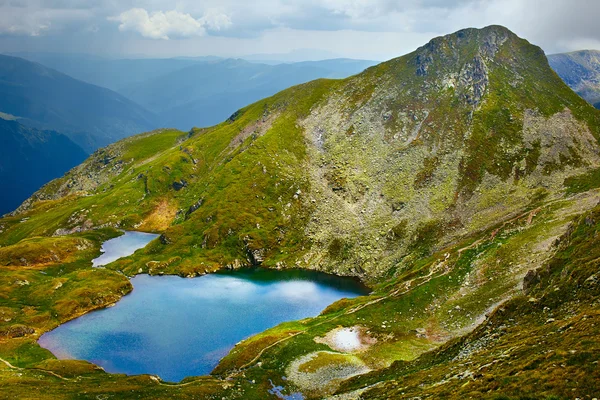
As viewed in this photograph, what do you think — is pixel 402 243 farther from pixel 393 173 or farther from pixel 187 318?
pixel 187 318

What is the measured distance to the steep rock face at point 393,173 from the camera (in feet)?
445

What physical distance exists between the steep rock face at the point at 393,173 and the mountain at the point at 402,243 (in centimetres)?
71

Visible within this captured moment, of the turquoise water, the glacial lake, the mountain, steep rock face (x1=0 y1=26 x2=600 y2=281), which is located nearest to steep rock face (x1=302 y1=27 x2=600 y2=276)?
steep rock face (x1=0 y1=26 x2=600 y2=281)

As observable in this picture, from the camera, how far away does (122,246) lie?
163 metres

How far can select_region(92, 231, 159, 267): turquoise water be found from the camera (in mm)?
149125

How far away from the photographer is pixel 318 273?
133 metres

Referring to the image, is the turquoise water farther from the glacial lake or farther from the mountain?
the glacial lake

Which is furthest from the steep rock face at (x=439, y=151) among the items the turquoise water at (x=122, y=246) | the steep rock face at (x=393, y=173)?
the turquoise water at (x=122, y=246)

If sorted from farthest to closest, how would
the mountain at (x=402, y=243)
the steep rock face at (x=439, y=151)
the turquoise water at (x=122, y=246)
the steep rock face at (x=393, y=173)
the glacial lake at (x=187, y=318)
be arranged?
the turquoise water at (x=122, y=246)
the steep rock face at (x=393, y=173)
the steep rock face at (x=439, y=151)
the glacial lake at (x=187, y=318)
the mountain at (x=402, y=243)

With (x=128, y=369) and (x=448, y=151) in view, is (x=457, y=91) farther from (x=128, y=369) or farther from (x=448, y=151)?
(x=128, y=369)

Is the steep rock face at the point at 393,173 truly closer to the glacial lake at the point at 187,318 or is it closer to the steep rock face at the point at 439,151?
the steep rock face at the point at 439,151

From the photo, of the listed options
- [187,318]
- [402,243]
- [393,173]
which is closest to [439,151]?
[393,173]

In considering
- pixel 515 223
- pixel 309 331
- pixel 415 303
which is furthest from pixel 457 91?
pixel 309 331

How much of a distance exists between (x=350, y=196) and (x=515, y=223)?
2592 inches
